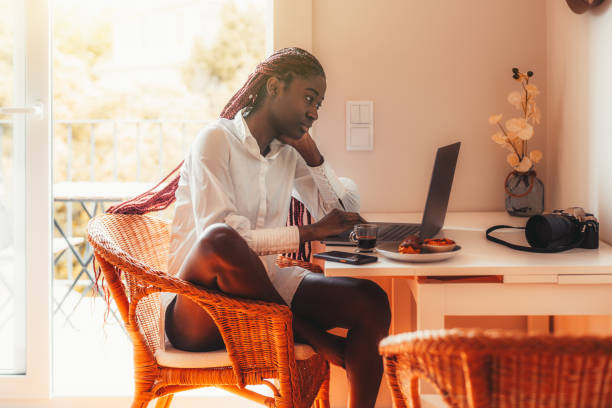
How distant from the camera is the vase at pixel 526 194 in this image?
1.97 m

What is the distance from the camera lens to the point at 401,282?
6.96ft

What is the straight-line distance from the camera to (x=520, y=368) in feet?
2.43

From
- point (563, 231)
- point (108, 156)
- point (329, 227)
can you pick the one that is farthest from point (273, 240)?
point (108, 156)

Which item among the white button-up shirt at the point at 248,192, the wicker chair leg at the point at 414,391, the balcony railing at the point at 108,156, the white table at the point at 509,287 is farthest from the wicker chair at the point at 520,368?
the balcony railing at the point at 108,156

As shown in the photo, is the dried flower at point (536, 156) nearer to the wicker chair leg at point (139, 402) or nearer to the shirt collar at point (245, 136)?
the shirt collar at point (245, 136)

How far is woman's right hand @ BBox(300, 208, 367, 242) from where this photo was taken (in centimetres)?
151

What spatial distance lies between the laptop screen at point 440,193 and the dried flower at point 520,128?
367 mm

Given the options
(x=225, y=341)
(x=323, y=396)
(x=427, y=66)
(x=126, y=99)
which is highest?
(x=126, y=99)

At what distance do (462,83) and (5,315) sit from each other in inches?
76.0

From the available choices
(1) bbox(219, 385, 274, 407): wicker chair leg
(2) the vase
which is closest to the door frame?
(1) bbox(219, 385, 274, 407): wicker chair leg

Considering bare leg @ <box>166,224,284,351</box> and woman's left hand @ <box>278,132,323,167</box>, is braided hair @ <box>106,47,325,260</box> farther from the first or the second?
bare leg @ <box>166,224,284,351</box>

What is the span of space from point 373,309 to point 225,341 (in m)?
0.41

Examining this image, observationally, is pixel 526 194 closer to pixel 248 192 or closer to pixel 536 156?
pixel 536 156

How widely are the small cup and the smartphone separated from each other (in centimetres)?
5
